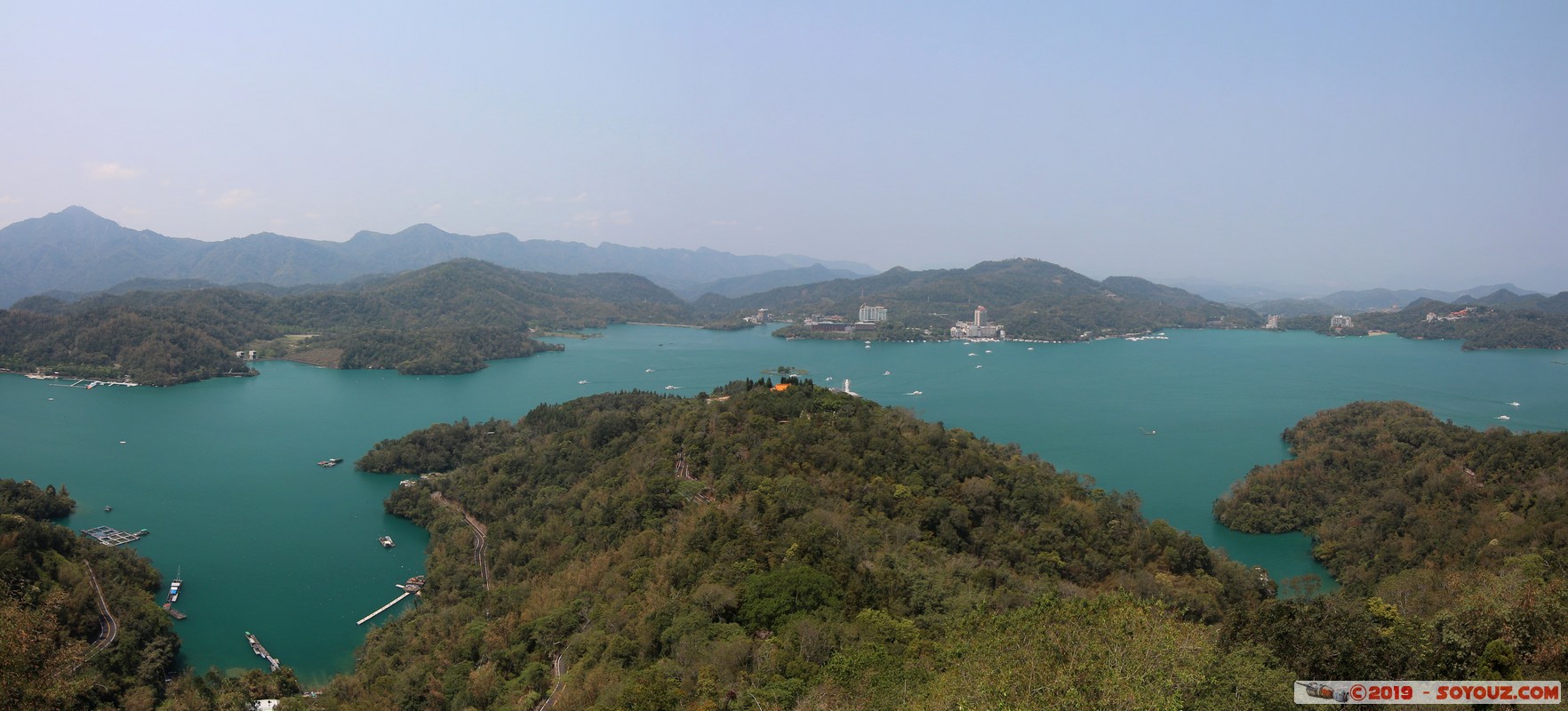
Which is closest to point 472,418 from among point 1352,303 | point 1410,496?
point 1410,496

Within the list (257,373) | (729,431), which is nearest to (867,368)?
(729,431)

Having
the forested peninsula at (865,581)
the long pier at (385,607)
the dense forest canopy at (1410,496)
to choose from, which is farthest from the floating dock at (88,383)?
the dense forest canopy at (1410,496)

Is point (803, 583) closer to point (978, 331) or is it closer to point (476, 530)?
point (476, 530)

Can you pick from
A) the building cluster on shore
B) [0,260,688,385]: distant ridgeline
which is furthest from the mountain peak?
the building cluster on shore

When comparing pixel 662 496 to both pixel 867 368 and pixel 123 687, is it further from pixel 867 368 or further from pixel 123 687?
pixel 867 368

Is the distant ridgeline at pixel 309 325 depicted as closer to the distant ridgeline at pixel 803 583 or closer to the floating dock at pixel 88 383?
the floating dock at pixel 88 383

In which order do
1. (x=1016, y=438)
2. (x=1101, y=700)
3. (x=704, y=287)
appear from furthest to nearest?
1. (x=704, y=287)
2. (x=1016, y=438)
3. (x=1101, y=700)
